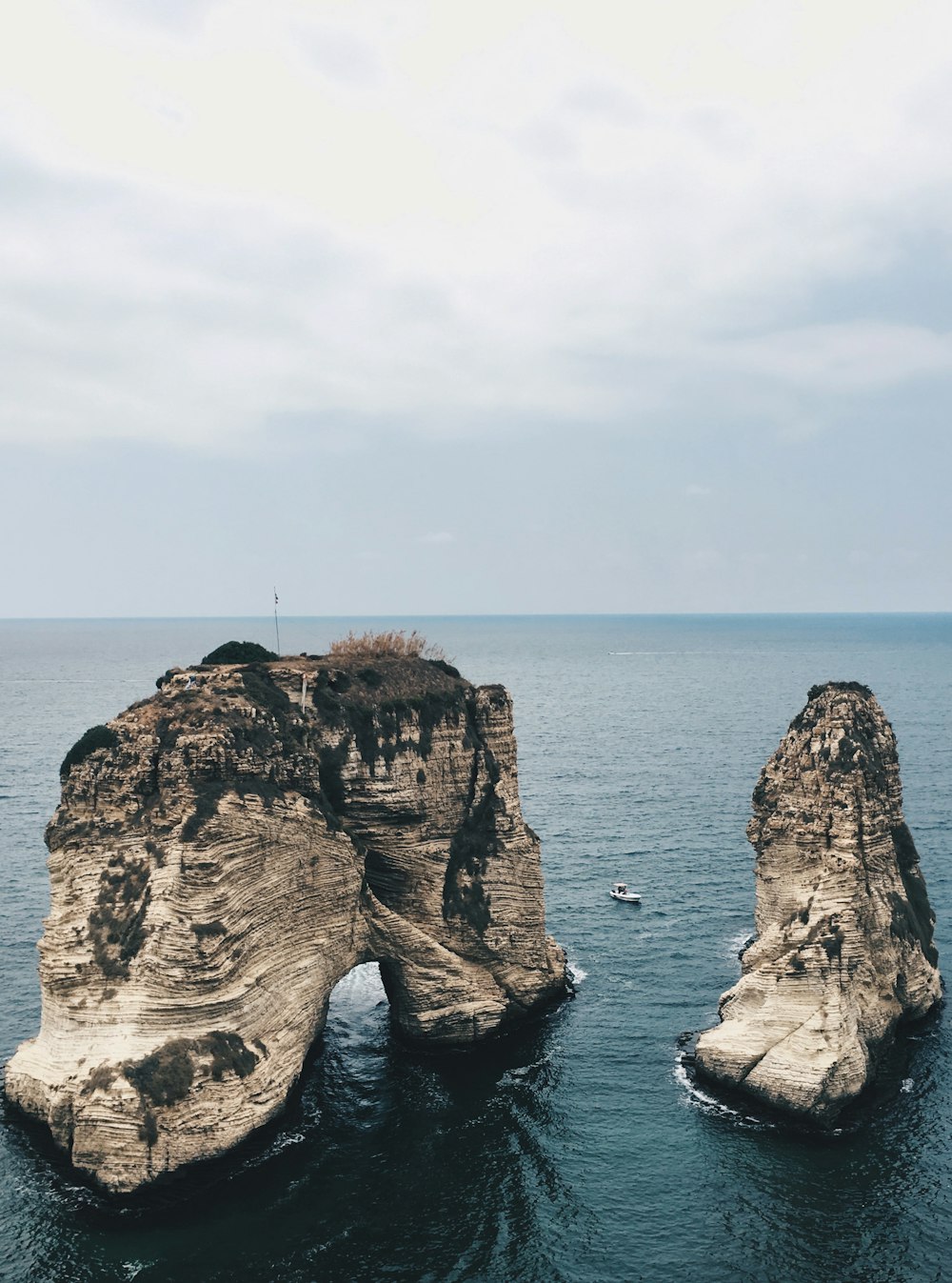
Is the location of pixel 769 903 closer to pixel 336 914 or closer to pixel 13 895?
pixel 336 914

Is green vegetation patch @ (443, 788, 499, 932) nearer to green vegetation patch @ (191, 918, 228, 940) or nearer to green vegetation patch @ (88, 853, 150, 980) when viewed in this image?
green vegetation patch @ (191, 918, 228, 940)

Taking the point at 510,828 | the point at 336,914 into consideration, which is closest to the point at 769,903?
the point at 510,828

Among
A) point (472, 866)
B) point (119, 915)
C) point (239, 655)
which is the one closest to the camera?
point (119, 915)

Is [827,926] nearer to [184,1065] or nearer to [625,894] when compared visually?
[625,894]

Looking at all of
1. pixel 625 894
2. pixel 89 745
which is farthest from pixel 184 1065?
pixel 625 894

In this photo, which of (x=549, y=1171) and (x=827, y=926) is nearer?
(x=549, y=1171)

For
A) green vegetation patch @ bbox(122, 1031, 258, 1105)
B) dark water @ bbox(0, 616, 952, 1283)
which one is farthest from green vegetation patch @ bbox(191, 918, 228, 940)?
dark water @ bbox(0, 616, 952, 1283)

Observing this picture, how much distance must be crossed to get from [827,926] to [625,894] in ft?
80.7

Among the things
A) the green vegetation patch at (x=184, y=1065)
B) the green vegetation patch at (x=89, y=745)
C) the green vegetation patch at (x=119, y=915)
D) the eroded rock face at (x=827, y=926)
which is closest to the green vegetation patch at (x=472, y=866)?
the eroded rock face at (x=827, y=926)

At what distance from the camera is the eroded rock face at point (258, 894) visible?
41469 mm

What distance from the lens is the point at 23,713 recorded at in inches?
7254

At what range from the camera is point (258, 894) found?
45844mm

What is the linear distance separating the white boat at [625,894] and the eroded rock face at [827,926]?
18.7 meters

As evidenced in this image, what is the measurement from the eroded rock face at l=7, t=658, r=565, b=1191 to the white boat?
14.2m
